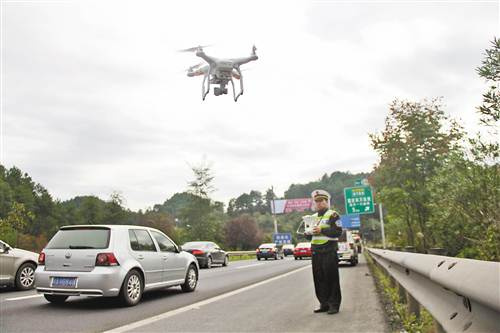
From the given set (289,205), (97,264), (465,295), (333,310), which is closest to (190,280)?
(97,264)

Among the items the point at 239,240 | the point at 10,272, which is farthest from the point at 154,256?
the point at 239,240

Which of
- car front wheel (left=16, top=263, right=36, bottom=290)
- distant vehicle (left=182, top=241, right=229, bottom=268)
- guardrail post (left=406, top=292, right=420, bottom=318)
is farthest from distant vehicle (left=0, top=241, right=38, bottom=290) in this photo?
distant vehicle (left=182, top=241, right=229, bottom=268)

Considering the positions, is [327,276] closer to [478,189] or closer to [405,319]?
[405,319]

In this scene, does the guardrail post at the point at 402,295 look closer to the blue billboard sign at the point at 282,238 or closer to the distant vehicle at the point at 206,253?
the distant vehicle at the point at 206,253

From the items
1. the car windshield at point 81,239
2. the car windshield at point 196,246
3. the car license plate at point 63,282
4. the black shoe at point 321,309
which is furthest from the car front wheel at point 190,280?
the car windshield at point 196,246

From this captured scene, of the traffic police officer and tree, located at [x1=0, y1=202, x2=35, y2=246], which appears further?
tree, located at [x1=0, y1=202, x2=35, y2=246]

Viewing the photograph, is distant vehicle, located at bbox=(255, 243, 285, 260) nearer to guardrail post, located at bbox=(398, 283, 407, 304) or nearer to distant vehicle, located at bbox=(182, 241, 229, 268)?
distant vehicle, located at bbox=(182, 241, 229, 268)
